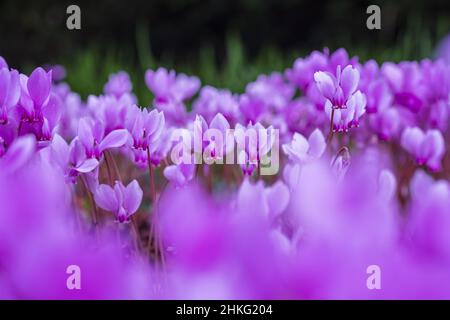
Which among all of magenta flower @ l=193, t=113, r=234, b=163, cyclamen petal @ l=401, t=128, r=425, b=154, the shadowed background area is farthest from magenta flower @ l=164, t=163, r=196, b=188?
the shadowed background area

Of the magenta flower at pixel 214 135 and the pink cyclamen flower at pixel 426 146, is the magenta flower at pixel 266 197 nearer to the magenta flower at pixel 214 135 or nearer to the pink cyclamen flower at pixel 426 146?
the magenta flower at pixel 214 135

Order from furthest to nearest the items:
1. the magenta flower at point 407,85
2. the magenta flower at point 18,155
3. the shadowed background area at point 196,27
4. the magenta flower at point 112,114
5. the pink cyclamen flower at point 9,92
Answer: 1. the shadowed background area at point 196,27
2. the magenta flower at point 407,85
3. the magenta flower at point 112,114
4. the pink cyclamen flower at point 9,92
5. the magenta flower at point 18,155

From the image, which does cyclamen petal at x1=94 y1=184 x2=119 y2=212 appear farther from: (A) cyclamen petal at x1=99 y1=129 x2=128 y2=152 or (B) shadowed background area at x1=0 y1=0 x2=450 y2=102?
(B) shadowed background area at x1=0 y1=0 x2=450 y2=102

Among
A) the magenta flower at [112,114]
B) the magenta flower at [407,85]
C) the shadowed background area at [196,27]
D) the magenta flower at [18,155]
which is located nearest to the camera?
the magenta flower at [18,155]

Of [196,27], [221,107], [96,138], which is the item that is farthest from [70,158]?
[196,27]

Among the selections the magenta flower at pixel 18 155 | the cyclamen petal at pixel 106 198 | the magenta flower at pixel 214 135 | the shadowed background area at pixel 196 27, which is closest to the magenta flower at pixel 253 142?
the magenta flower at pixel 214 135

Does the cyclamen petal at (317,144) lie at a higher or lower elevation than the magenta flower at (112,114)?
lower
